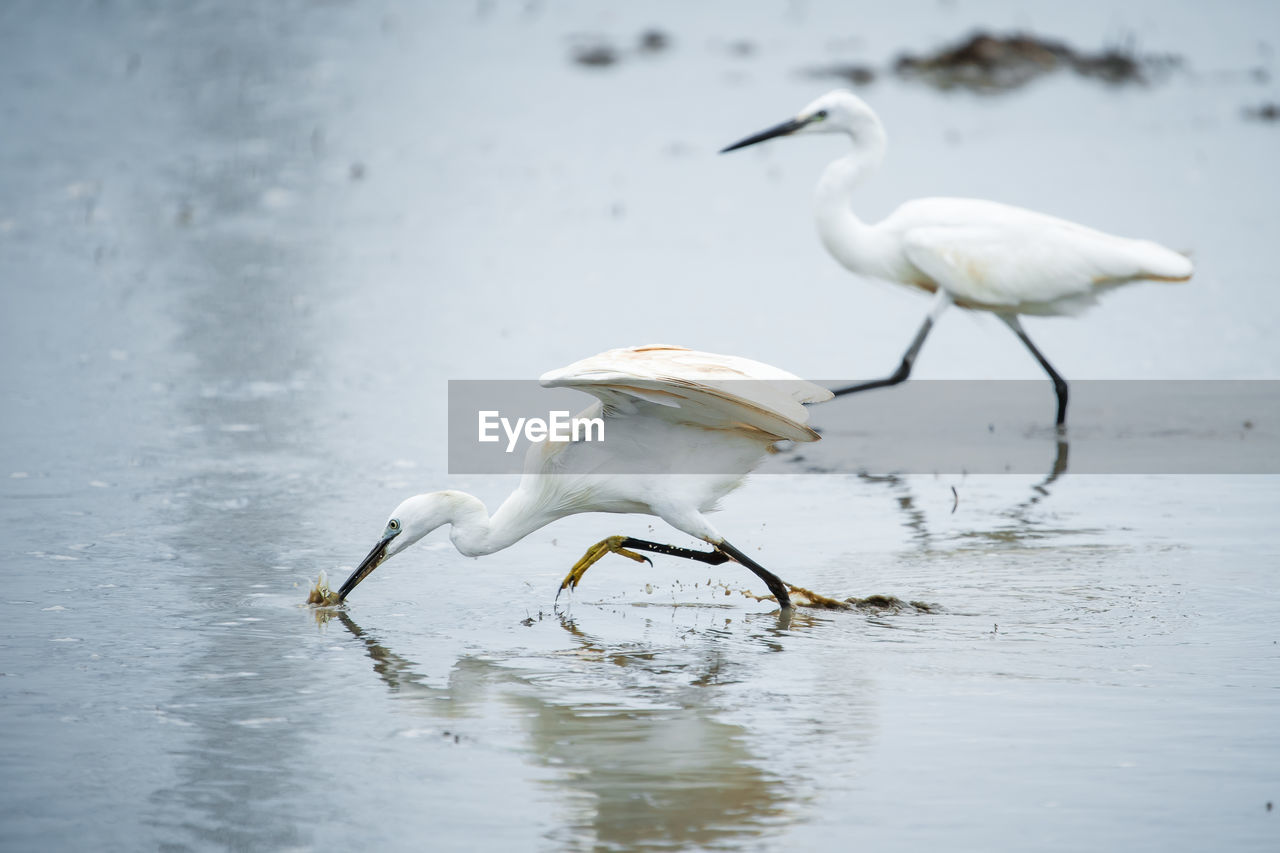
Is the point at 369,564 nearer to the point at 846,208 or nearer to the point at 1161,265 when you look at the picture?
the point at 846,208

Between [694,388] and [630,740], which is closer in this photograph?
[630,740]

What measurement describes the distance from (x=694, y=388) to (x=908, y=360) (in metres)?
4.28

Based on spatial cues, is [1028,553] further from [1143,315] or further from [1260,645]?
[1143,315]

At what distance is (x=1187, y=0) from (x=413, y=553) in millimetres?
28090

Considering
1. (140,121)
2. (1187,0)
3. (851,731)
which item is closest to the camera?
(851,731)

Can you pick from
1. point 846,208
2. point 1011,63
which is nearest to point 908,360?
point 846,208

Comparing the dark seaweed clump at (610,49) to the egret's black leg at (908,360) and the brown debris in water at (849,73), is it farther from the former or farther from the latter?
the egret's black leg at (908,360)

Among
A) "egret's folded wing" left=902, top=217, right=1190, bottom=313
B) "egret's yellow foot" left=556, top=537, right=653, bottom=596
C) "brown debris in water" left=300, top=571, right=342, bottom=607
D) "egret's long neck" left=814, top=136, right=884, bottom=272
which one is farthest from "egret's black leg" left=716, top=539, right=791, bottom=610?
"egret's long neck" left=814, top=136, right=884, bottom=272

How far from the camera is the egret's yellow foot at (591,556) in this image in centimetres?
638

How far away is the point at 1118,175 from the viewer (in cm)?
1750

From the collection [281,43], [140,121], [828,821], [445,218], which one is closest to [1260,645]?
[828,821]

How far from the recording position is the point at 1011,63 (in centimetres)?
2453

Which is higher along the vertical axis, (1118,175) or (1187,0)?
(1187,0)

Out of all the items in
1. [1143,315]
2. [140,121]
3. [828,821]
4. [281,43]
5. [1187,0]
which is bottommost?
[828,821]
